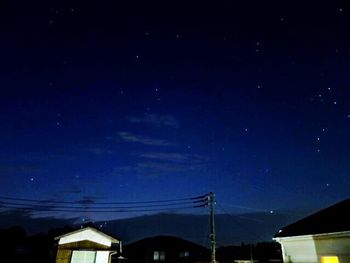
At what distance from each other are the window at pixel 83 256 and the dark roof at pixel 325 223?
16.9 meters

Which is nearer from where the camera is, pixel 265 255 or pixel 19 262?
pixel 19 262

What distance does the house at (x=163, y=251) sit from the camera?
4556 cm

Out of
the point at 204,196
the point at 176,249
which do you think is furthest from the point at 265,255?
the point at 204,196

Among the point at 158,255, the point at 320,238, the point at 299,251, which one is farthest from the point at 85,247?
the point at 158,255

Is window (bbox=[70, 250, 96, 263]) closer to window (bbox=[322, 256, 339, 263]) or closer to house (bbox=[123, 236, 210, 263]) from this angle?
window (bbox=[322, 256, 339, 263])

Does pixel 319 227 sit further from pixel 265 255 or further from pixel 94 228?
pixel 265 255

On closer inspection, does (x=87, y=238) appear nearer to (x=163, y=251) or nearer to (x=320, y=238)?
(x=320, y=238)

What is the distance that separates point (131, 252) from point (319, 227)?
130 ft

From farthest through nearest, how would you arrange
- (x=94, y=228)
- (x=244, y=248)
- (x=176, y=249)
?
(x=244, y=248)
(x=176, y=249)
(x=94, y=228)

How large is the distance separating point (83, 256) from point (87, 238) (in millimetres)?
1488

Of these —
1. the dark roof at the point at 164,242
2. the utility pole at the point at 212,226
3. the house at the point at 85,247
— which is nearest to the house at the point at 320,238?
the utility pole at the point at 212,226

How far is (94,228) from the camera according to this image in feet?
86.9

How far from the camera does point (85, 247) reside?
2538 centimetres

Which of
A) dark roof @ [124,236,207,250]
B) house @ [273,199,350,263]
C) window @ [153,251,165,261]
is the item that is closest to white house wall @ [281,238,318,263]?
house @ [273,199,350,263]
